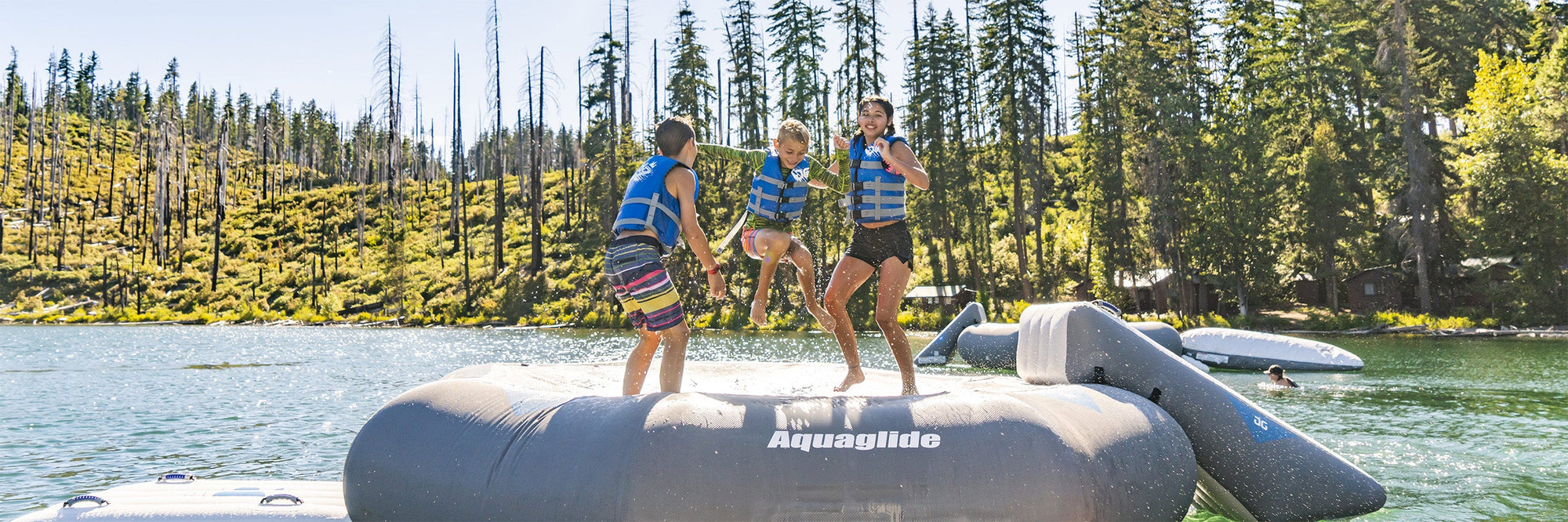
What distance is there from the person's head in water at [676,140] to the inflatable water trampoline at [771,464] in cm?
161

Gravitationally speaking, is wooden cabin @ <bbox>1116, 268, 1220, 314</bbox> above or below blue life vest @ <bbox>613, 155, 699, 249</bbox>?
below

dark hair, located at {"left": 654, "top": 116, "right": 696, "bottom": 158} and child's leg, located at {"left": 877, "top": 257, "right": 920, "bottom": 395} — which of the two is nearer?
dark hair, located at {"left": 654, "top": 116, "right": 696, "bottom": 158}

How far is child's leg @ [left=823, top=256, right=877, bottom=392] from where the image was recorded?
6.21 meters

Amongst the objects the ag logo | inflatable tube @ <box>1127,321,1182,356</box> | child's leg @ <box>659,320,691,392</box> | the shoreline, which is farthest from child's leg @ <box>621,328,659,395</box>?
the shoreline

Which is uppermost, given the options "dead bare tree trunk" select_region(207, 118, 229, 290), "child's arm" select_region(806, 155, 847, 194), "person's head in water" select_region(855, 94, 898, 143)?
"dead bare tree trunk" select_region(207, 118, 229, 290)

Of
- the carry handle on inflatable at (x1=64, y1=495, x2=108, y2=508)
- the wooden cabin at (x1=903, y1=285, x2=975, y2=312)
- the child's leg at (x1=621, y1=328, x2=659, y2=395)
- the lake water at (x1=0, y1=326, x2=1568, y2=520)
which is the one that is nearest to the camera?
the carry handle on inflatable at (x1=64, y1=495, x2=108, y2=508)

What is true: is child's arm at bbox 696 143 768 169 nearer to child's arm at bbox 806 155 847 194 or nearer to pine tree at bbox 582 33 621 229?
child's arm at bbox 806 155 847 194

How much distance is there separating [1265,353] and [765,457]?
17.0 metres

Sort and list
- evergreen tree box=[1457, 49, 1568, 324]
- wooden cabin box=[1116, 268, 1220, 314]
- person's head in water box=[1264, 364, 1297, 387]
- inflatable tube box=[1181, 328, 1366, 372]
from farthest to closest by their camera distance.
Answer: wooden cabin box=[1116, 268, 1220, 314] < evergreen tree box=[1457, 49, 1568, 324] < inflatable tube box=[1181, 328, 1366, 372] < person's head in water box=[1264, 364, 1297, 387]

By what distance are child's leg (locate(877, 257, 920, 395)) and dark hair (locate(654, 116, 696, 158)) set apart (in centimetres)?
162

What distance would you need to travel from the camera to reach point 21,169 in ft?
252

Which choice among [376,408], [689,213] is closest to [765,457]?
[689,213]

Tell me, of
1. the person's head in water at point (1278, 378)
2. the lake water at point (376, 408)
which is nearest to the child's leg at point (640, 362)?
the lake water at point (376, 408)

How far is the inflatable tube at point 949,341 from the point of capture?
711 inches
